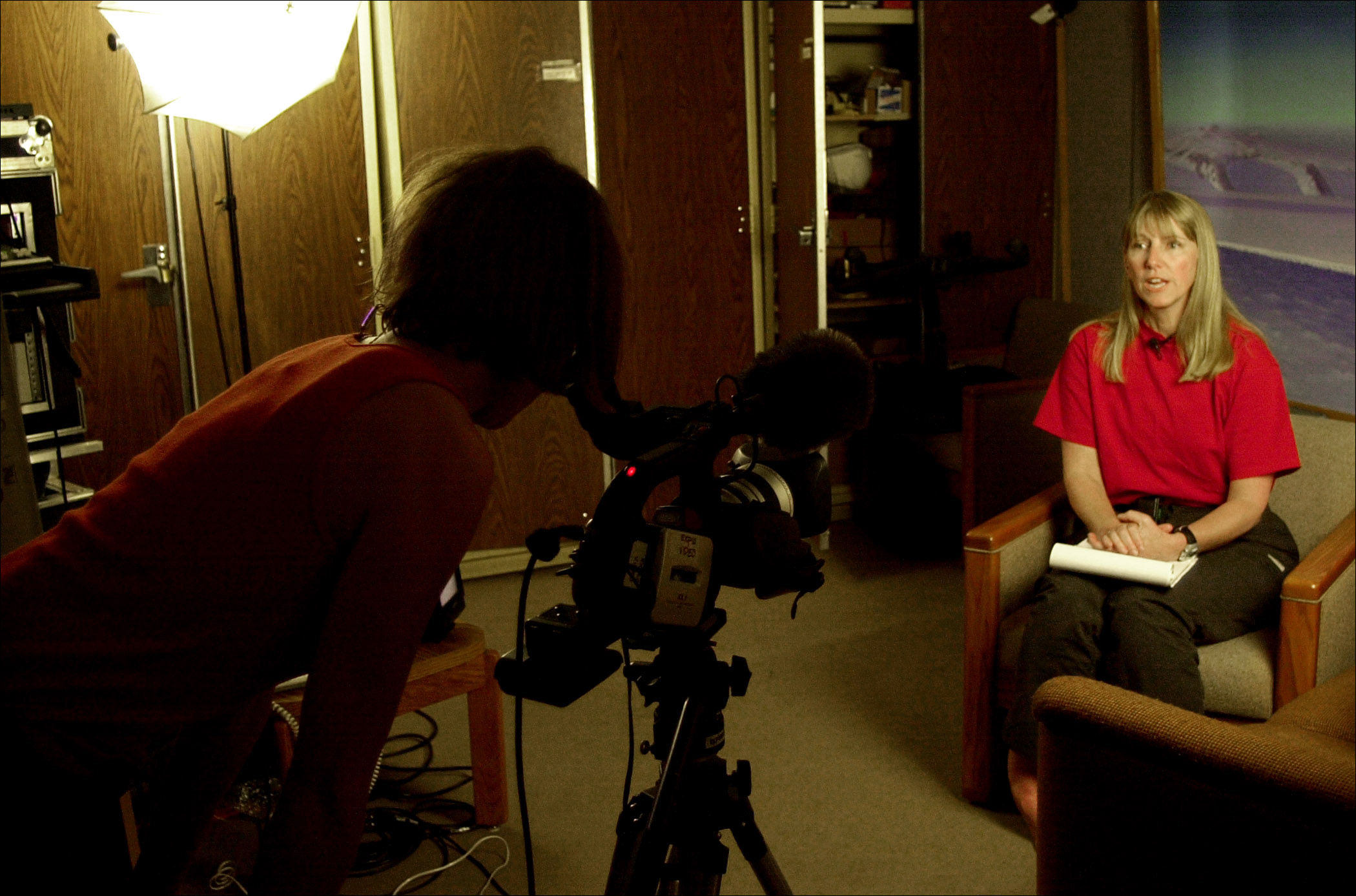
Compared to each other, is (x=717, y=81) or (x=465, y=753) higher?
(x=717, y=81)

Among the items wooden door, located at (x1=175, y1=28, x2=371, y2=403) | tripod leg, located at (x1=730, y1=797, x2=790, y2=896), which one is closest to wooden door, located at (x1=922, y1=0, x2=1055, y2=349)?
wooden door, located at (x1=175, y1=28, x2=371, y2=403)

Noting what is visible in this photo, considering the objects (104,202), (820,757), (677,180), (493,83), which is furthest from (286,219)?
(820,757)

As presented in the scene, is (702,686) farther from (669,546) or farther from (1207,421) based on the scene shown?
(1207,421)

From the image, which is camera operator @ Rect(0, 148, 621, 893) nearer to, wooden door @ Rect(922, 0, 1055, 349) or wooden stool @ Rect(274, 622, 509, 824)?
wooden stool @ Rect(274, 622, 509, 824)

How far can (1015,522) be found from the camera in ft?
7.30

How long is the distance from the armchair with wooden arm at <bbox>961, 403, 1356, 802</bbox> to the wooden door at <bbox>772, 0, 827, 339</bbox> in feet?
5.07

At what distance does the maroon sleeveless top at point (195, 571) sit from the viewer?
85 centimetres

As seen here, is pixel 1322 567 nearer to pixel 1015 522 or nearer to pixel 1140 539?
pixel 1140 539

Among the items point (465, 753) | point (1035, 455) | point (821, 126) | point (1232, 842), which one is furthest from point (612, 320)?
point (821, 126)

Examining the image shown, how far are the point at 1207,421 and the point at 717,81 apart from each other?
7.26 ft

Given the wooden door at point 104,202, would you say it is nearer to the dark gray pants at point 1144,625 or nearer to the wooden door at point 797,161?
the wooden door at point 797,161

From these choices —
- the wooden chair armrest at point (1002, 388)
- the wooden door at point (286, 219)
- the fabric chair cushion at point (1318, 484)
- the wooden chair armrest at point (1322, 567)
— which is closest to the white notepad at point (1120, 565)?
the wooden chair armrest at point (1322, 567)

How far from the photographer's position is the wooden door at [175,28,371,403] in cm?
346

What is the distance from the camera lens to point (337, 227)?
139 inches
